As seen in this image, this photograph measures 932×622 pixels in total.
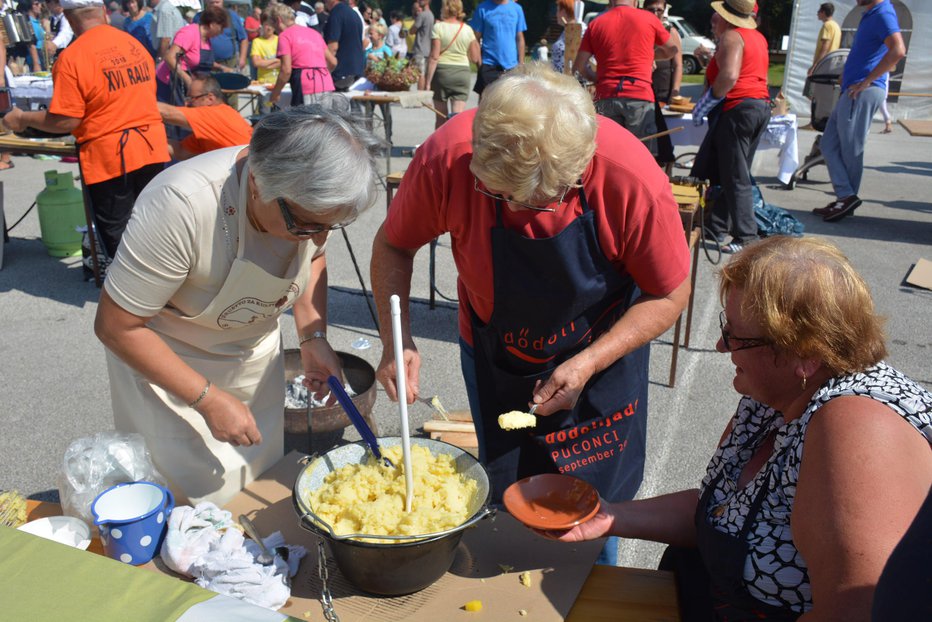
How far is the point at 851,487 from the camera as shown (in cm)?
121

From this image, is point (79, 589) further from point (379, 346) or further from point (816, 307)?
point (379, 346)

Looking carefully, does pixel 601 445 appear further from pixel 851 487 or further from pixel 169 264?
pixel 169 264

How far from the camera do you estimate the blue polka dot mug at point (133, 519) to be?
1.61 metres

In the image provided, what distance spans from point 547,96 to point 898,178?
9.15 m

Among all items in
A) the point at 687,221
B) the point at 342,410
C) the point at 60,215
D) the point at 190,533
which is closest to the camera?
the point at 190,533

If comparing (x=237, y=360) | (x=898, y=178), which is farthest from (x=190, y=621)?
(x=898, y=178)

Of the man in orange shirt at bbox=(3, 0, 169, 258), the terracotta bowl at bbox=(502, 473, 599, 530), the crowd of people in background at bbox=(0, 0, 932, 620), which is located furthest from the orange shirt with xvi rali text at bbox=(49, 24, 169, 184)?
the terracotta bowl at bbox=(502, 473, 599, 530)

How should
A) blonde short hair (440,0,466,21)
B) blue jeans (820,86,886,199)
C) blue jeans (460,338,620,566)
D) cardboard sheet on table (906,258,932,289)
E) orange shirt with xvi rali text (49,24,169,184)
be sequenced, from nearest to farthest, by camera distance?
blue jeans (460,338,620,566) < orange shirt with xvi rali text (49,24,169,184) < cardboard sheet on table (906,258,932,289) < blue jeans (820,86,886,199) < blonde short hair (440,0,466,21)

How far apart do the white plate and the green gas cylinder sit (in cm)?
484

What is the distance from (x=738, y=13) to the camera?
583 centimetres

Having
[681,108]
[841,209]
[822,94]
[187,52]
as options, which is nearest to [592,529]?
[841,209]

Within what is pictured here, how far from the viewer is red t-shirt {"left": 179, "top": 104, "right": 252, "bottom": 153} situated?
4.95m

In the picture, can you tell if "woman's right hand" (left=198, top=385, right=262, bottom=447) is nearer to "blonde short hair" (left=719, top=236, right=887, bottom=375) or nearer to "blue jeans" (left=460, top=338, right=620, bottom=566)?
"blue jeans" (left=460, top=338, right=620, bottom=566)

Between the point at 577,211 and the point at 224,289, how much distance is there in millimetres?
879
